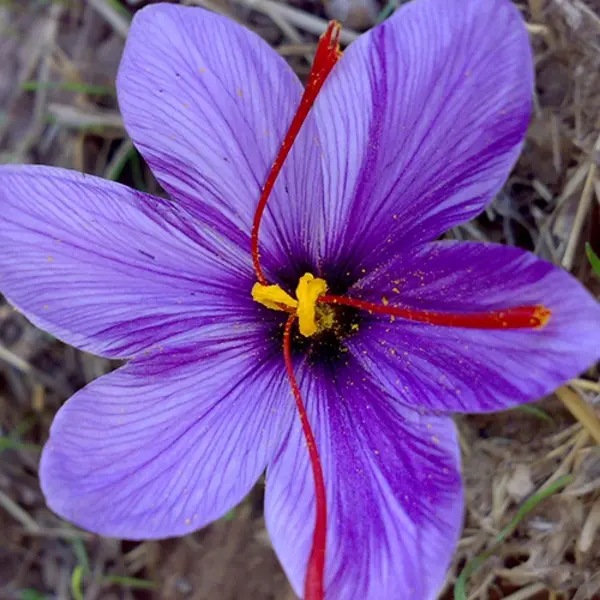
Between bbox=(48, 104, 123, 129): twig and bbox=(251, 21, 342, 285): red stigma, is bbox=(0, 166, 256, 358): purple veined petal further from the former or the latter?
bbox=(48, 104, 123, 129): twig

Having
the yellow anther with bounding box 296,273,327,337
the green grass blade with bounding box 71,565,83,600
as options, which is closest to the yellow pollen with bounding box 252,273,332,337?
the yellow anther with bounding box 296,273,327,337

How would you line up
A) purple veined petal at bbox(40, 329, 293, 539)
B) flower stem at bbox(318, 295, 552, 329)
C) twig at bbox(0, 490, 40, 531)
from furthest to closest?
twig at bbox(0, 490, 40, 531) → purple veined petal at bbox(40, 329, 293, 539) → flower stem at bbox(318, 295, 552, 329)

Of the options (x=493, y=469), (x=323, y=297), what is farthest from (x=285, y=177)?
(x=493, y=469)

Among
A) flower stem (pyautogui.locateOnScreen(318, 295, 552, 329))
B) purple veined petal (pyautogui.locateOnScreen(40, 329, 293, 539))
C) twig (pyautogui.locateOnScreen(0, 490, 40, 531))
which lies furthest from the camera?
twig (pyautogui.locateOnScreen(0, 490, 40, 531))

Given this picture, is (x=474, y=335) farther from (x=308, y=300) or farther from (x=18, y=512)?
(x=18, y=512)

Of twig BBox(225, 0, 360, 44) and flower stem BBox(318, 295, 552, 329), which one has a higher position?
twig BBox(225, 0, 360, 44)

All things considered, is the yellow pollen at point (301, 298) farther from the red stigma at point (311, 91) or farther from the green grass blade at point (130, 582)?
the green grass blade at point (130, 582)
